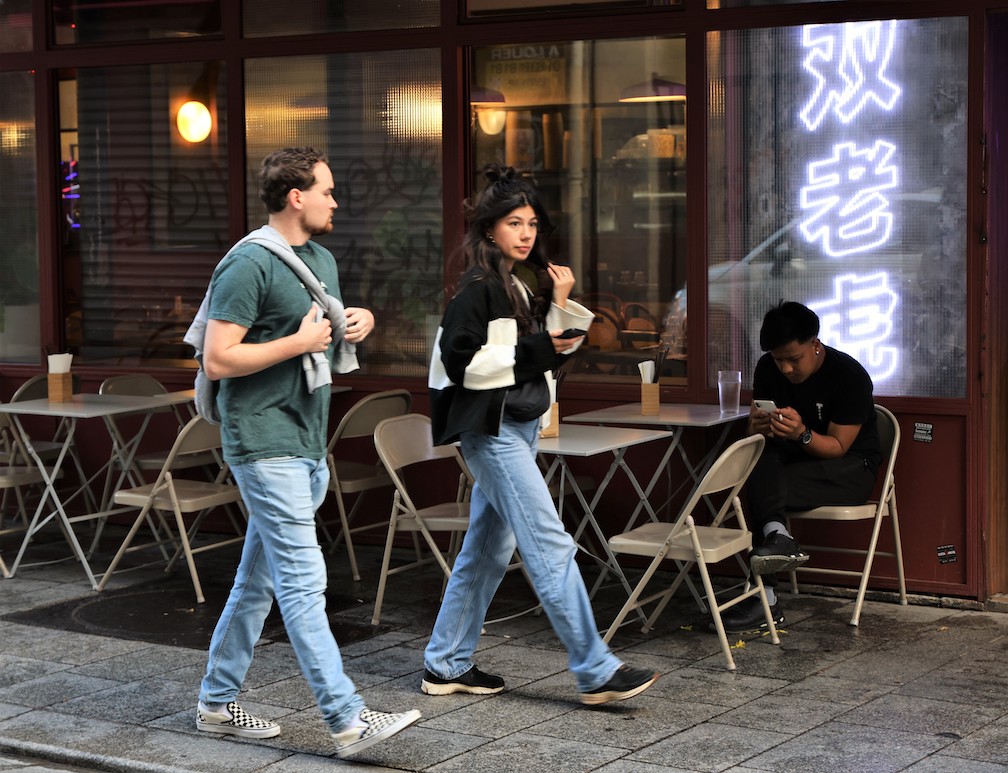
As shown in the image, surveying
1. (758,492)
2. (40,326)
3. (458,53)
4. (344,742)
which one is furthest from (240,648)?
(40,326)

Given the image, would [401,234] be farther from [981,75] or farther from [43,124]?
[981,75]

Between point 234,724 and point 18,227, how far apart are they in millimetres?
5206

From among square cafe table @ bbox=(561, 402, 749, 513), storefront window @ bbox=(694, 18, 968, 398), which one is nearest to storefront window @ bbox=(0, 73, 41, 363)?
square cafe table @ bbox=(561, 402, 749, 513)

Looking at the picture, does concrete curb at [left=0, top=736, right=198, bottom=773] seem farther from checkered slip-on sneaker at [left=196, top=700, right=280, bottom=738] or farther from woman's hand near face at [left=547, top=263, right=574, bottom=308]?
woman's hand near face at [left=547, top=263, right=574, bottom=308]

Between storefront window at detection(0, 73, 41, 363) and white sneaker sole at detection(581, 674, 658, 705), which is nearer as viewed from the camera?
white sneaker sole at detection(581, 674, 658, 705)

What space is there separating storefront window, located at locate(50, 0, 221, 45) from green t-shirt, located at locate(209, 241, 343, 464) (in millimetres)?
4331

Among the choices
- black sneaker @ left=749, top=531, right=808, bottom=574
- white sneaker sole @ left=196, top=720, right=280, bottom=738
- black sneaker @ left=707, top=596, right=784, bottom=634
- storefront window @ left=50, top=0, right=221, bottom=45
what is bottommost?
white sneaker sole @ left=196, top=720, right=280, bottom=738

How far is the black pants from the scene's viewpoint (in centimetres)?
645

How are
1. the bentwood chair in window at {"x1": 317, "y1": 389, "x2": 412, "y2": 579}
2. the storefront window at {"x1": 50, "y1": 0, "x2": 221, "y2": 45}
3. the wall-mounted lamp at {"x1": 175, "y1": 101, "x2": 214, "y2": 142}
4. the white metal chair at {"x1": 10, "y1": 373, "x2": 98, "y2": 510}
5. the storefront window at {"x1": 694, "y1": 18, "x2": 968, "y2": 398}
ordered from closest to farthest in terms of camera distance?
the storefront window at {"x1": 694, "y1": 18, "x2": 968, "y2": 398}, the bentwood chair in window at {"x1": 317, "y1": 389, "x2": 412, "y2": 579}, the white metal chair at {"x1": 10, "y1": 373, "x2": 98, "y2": 510}, the storefront window at {"x1": 50, "y1": 0, "x2": 221, "y2": 45}, the wall-mounted lamp at {"x1": 175, "y1": 101, "x2": 214, "y2": 142}

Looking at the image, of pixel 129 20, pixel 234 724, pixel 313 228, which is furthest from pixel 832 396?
pixel 129 20

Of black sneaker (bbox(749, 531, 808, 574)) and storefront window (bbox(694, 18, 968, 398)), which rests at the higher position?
storefront window (bbox(694, 18, 968, 398))

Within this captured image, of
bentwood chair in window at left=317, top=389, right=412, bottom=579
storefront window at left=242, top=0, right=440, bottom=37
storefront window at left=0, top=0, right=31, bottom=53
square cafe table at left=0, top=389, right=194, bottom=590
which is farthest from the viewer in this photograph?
storefront window at left=0, top=0, right=31, bottom=53

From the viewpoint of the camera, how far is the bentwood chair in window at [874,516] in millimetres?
6527

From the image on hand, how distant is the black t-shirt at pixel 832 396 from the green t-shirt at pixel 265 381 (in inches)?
106
